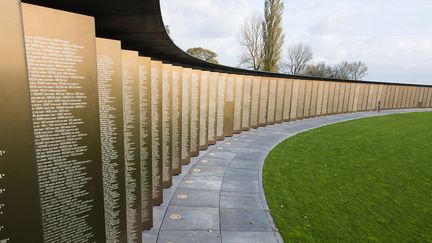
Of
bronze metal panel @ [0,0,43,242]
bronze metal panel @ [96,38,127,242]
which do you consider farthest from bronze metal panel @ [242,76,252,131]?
bronze metal panel @ [0,0,43,242]

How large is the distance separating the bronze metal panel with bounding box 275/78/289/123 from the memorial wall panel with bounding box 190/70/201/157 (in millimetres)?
10905

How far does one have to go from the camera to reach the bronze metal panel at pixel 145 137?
4918 millimetres

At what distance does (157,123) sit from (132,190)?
→ 6.36 feet

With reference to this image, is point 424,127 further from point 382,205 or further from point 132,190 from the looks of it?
point 132,190

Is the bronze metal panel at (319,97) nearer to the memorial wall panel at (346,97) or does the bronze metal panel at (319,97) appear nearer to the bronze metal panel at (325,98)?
the bronze metal panel at (325,98)

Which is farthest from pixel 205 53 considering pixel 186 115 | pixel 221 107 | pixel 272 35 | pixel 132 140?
pixel 132 140

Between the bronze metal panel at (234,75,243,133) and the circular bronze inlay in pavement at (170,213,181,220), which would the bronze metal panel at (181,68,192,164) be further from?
the bronze metal panel at (234,75,243,133)

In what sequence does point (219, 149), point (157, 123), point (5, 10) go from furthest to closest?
point (219, 149) → point (157, 123) → point (5, 10)

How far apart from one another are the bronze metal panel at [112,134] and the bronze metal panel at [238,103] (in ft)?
38.9

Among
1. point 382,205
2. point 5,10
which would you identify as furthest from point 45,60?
point 382,205

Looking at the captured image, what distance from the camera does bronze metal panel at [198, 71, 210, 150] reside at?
11.0 m

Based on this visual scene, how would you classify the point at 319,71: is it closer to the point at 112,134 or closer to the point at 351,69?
the point at 351,69

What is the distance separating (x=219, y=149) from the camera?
12414 mm

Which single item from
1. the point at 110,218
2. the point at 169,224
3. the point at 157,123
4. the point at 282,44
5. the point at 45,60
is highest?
the point at 282,44
